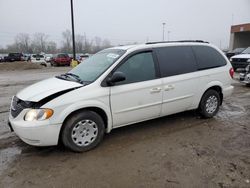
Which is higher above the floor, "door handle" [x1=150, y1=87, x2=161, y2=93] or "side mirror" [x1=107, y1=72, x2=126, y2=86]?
"side mirror" [x1=107, y1=72, x2=126, y2=86]

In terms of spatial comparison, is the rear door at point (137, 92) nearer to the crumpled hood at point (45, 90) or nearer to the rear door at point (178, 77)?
the rear door at point (178, 77)

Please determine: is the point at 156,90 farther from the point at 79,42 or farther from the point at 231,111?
the point at 79,42

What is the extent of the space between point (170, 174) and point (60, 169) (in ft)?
5.13

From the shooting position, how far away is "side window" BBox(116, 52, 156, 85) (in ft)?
13.8

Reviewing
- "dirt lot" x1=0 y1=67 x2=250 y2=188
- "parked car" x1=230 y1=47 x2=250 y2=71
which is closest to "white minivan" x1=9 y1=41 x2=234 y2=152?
"dirt lot" x1=0 y1=67 x2=250 y2=188

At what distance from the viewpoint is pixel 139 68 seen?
436cm

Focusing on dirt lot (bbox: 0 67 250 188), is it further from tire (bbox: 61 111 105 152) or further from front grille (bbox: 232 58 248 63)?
front grille (bbox: 232 58 248 63)

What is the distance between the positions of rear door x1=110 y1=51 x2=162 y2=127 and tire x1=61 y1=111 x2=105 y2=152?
0.35m

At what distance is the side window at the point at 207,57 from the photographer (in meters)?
5.17

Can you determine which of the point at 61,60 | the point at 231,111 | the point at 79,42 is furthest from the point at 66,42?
the point at 231,111

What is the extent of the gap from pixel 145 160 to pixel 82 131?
1115mm

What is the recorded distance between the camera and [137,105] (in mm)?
4270

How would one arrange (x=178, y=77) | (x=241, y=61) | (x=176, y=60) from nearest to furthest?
(x=178, y=77) < (x=176, y=60) < (x=241, y=61)

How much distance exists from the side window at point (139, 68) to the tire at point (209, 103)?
5.20ft
